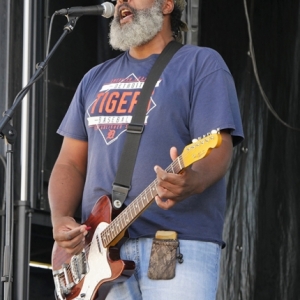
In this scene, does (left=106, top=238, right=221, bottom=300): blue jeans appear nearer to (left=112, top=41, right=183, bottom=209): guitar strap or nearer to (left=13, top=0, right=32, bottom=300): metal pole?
(left=112, top=41, right=183, bottom=209): guitar strap

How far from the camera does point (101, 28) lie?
16.3ft

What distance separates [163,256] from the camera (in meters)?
3.04

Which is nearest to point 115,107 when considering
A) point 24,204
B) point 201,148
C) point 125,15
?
point 125,15

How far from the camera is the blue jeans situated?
9.92 feet

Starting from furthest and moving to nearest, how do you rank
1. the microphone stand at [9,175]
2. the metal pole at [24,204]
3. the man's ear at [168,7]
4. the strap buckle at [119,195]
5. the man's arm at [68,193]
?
1. the metal pole at [24,204]
2. the man's ear at [168,7]
3. the microphone stand at [9,175]
4. the man's arm at [68,193]
5. the strap buckle at [119,195]

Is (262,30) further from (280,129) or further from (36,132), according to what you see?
(36,132)

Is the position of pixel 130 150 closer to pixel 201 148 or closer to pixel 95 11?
pixel 201 148

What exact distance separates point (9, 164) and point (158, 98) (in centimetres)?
78

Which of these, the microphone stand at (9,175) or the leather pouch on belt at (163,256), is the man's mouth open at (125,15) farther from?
the leather pouch on belt at (163,256)

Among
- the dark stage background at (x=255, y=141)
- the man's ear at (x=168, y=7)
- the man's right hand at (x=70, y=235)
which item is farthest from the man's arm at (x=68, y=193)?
the dark stage background at (x=255, y=141)

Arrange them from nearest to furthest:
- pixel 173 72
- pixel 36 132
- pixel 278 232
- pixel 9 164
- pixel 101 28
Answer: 1. pixel 173 72
2. pixel 9 164
3. pixel 278 232
4. pixel 36 132
5. pixel 101 28

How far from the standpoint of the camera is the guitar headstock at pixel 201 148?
269 cm

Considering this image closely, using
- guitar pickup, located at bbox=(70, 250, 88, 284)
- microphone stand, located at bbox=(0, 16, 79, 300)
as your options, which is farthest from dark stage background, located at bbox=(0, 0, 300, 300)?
guitar pickup, located at bbox=(70, 250, 88, 284)

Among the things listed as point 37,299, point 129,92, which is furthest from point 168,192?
point 37,299
